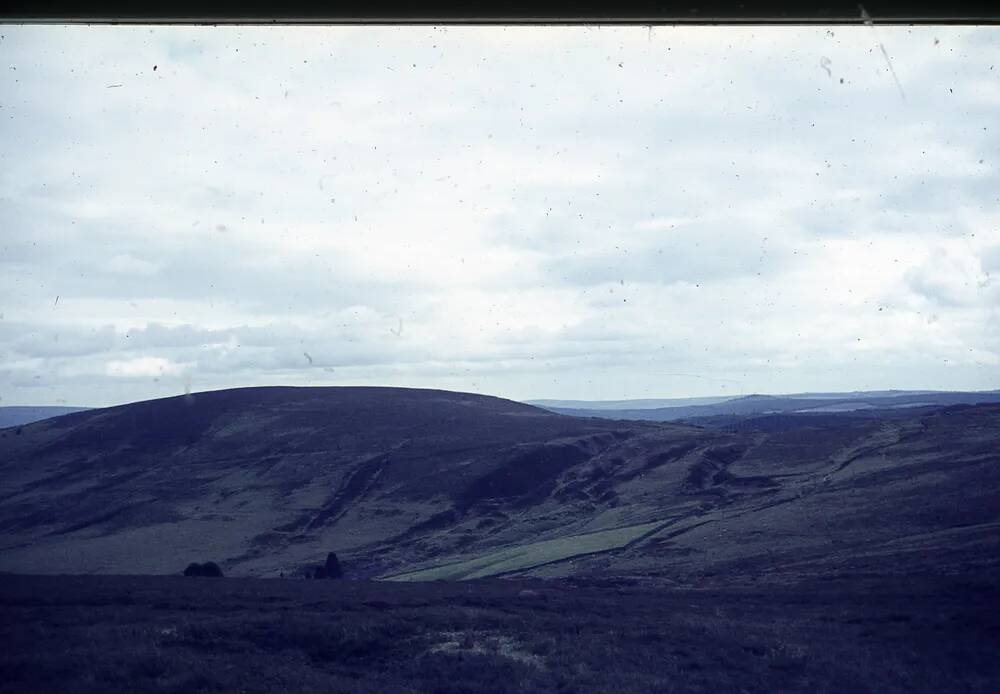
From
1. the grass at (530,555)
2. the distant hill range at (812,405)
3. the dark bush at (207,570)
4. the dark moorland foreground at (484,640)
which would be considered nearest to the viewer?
the dark moorland foreground at (484,640)

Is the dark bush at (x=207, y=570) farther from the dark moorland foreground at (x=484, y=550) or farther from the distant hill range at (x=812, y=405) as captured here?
the distant hill range at (x=812, y=405)

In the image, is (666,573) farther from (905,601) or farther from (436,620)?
(436,620)

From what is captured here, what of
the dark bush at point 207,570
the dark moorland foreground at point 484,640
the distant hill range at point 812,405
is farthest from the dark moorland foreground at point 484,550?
the distant hill range at point 812,405

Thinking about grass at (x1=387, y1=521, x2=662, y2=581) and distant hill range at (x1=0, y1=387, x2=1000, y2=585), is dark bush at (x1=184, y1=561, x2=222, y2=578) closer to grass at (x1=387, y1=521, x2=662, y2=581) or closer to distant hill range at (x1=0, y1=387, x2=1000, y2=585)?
grass at (x1=387, y1=521, x2=662, y2=581)

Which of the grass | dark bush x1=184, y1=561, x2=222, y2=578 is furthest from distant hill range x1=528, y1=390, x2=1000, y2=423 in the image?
dark bush x1=184, y1=561, x2=222, y2=578

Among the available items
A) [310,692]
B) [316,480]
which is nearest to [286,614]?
[310,692]

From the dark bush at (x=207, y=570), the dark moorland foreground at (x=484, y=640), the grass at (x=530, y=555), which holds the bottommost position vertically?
the grass at (x=530, y=555)
